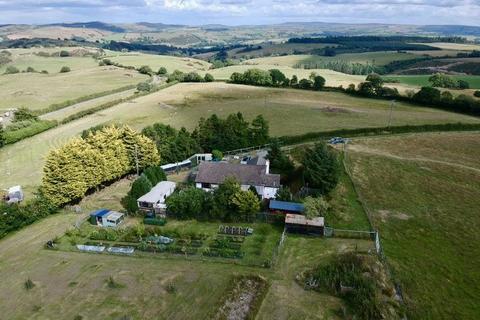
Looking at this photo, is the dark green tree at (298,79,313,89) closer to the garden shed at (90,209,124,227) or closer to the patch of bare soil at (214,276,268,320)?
the garden shed at (90,209,124,227)

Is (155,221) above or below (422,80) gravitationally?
below

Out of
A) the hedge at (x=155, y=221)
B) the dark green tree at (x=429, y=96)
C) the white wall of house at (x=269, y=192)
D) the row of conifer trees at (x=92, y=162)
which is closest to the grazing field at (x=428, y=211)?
the white wall of house at (x=269, y=192)

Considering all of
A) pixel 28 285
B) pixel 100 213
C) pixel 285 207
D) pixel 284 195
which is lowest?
pixel 28 285

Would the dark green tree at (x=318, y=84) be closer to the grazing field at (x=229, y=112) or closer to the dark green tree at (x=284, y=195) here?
the grazing field at (x=229, y=112)

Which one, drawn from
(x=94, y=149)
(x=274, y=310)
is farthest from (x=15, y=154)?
(x=274, y=310)

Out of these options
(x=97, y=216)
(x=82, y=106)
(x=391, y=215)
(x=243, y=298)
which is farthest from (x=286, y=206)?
(x=82, y=106)

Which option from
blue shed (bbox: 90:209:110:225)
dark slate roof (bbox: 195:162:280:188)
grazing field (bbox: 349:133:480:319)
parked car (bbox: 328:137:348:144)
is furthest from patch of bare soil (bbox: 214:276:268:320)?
parked car (bbox: 328:137:348:144)

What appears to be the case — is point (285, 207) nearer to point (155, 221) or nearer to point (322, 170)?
point (322, 170)
